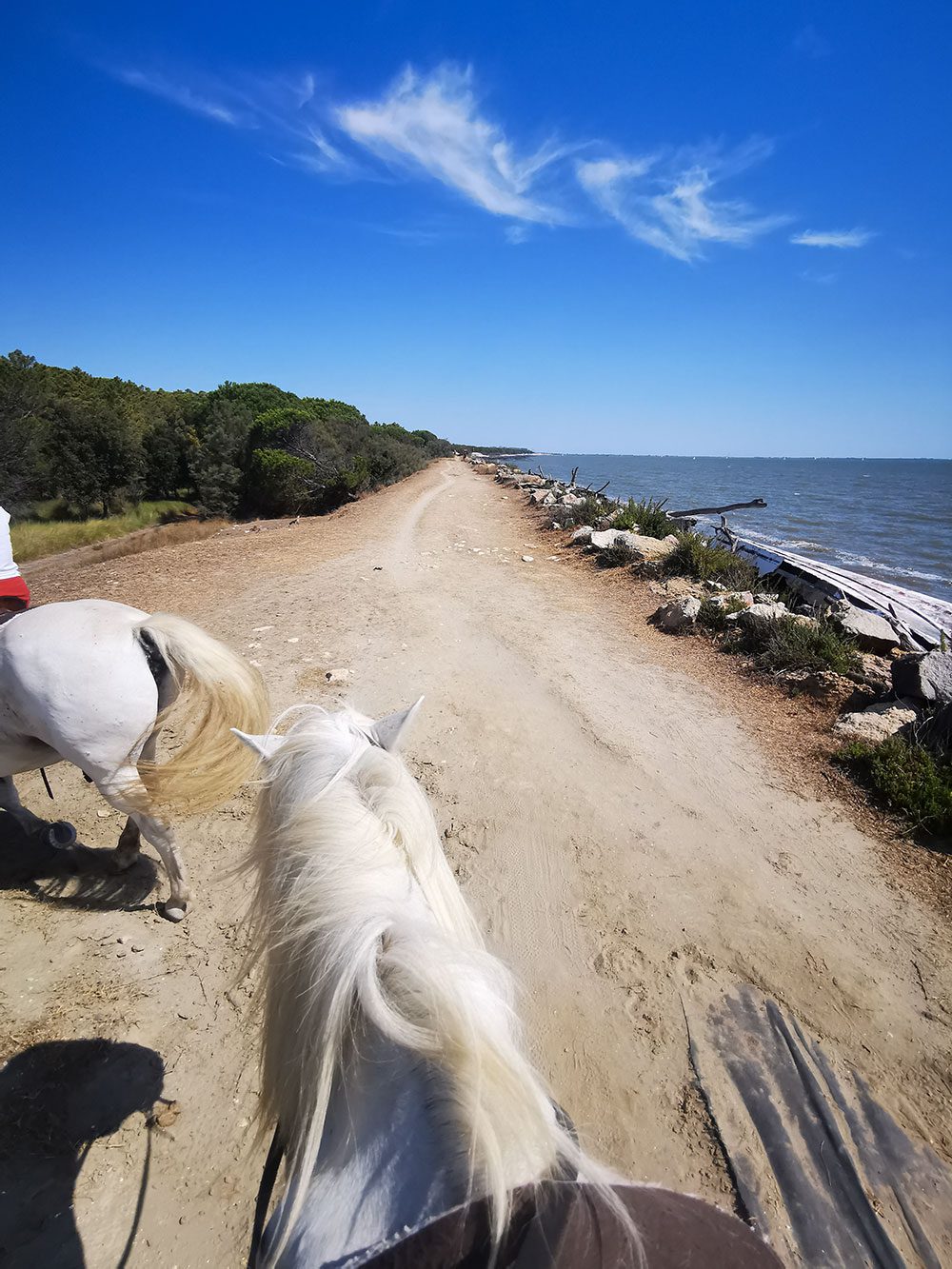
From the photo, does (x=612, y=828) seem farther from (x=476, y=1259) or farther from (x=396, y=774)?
(x=476, y=1259)

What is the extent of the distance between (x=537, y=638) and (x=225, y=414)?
2408 centimetres

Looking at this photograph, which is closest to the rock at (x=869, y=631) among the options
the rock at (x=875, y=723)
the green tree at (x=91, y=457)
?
the rock at (x=875, y=723)

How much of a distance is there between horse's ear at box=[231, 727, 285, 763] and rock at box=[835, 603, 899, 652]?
269 inches

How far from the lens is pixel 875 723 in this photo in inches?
185

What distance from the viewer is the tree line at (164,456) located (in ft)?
66.1

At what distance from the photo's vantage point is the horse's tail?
2436 mm

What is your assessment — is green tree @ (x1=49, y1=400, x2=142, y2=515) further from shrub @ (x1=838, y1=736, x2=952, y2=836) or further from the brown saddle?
the brown saddle

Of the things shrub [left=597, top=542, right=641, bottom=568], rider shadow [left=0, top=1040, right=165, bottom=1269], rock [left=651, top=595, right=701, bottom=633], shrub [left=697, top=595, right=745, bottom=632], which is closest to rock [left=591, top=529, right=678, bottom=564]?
shrub [left=597, top=542, right=641, bottom=568]

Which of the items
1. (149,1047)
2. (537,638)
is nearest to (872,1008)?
(149,1047)

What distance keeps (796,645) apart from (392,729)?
580 centimetres

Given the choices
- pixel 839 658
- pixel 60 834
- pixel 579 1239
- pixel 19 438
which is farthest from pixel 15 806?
pixel 19 438

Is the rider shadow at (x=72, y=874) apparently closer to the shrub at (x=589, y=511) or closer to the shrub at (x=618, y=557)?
the shrub at (x=618, y=557)

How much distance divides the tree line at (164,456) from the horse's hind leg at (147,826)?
1899 centimetres

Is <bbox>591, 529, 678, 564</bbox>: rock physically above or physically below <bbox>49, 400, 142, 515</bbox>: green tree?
below
